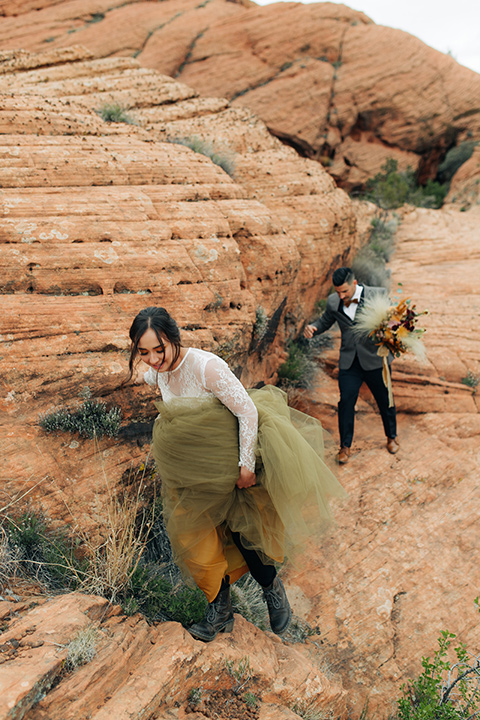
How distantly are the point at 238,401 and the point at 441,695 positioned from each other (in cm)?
229

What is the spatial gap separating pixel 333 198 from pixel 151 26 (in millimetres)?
14226

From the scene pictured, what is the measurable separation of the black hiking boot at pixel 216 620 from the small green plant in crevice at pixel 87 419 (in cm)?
134

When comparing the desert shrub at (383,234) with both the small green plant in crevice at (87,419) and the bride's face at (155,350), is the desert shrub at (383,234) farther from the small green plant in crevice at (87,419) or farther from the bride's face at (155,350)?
the bride's face at (155,350)

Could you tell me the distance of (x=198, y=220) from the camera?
432 cm

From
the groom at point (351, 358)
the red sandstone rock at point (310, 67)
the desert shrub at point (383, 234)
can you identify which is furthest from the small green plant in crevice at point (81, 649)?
the red sandstone rock at point (310, 67)

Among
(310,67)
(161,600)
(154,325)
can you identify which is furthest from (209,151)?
(310,67)

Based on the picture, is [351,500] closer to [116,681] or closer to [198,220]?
[116,681]

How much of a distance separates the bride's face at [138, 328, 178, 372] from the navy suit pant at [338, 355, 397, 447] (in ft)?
9.00

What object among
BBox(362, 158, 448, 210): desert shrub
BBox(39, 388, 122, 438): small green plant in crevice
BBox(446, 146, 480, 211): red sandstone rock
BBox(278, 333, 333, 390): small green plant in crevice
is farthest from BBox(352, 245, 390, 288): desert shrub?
BBox(446, 146, 480, 211): red sandstone rock

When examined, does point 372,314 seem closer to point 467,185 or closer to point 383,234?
point 383,234

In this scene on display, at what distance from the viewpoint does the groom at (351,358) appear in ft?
14.3

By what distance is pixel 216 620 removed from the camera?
2590 millimetres

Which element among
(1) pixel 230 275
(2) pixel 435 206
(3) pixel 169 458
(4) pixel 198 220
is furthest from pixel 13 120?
(2) pixel 435 206

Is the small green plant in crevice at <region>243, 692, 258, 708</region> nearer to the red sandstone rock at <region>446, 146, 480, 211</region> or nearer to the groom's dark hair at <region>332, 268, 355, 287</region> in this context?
the groom's dark hair at <region>332, 268, 355, 287</region>
